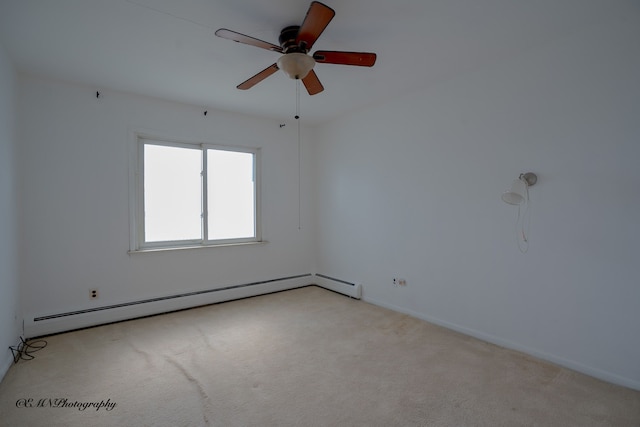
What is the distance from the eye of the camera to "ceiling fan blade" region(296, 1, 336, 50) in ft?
5.36

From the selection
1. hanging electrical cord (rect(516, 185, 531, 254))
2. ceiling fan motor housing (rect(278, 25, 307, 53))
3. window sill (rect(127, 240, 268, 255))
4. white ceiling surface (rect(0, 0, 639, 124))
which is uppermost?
white ceiling surface (rect(0, 0, 639, 124))

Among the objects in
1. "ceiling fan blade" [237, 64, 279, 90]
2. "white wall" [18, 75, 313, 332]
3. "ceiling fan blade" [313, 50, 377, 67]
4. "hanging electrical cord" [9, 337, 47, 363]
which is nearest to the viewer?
Answer: "ceiling fan blade" [313, 50, 377, 67]

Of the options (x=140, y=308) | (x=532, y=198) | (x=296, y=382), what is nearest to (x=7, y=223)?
(x=140, y=308)

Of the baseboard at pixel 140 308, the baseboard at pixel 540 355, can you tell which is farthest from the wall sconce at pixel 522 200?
the baseboard at pixel 140 308

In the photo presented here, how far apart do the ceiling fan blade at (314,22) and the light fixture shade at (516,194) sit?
1860mm

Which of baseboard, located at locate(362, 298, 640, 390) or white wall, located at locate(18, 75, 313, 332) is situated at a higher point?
white wall, located at locate(18, 75, 313, 332)

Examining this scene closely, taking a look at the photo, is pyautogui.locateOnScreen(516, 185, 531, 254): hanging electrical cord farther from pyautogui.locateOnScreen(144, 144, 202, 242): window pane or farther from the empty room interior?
pyautogui.locateOnScreen(144, 144, 202, 242): window pane

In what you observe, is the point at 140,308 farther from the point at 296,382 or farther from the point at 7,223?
the point at 296,382

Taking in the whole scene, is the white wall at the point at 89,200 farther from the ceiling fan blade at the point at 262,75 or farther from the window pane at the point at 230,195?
the ceiling fan blade at the point at 262,75

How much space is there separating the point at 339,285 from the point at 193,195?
2.34 m

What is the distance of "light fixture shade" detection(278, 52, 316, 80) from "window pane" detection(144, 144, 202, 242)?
229cm

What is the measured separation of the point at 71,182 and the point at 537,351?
464cm

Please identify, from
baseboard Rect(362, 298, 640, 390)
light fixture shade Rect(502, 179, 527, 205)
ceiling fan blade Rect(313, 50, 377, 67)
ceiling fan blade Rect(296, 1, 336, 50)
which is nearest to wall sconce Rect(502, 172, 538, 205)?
light fixture shade Rect(502, 179, 527, 205)

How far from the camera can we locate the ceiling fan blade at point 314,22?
1634 millimetres
